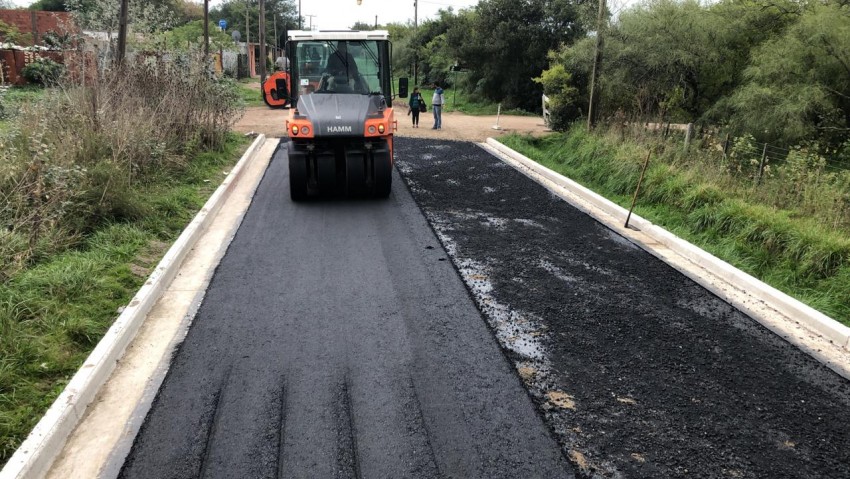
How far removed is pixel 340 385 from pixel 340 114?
632 cm

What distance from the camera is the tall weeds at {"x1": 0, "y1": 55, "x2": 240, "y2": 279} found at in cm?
711

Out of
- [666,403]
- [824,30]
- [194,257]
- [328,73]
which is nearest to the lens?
[666,403]

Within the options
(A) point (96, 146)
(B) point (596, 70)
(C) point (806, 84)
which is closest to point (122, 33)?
(A) point (96, 146)

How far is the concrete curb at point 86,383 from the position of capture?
3.68m

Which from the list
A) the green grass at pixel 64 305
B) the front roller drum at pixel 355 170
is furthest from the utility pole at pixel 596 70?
the green grass at pixel 64 305

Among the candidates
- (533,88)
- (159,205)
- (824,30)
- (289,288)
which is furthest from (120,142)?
(533,88)

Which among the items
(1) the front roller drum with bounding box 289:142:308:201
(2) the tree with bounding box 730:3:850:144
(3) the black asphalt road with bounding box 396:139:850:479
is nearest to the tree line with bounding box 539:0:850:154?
(2) the tree with bounding box 730:3:850:144

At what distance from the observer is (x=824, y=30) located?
42.0 feet

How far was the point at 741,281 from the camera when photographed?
7254 mm

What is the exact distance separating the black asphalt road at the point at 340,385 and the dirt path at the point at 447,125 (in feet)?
45.9

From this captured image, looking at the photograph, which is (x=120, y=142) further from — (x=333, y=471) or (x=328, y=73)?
(x=333, y=471)

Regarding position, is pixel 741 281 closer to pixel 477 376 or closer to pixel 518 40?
pixel 477 376

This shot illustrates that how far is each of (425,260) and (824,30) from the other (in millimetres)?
10535

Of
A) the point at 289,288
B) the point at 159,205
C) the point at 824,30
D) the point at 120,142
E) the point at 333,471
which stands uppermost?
the point at 824,30
